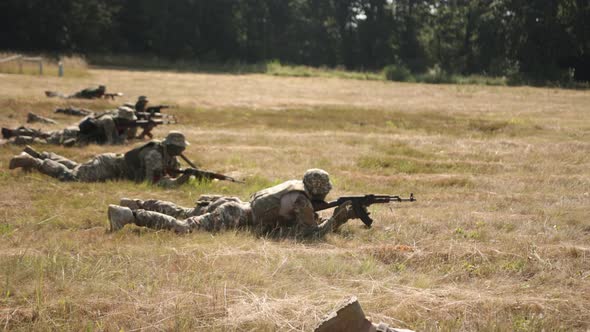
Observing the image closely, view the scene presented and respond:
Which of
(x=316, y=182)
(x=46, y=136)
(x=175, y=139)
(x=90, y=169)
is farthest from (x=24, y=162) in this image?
(x=316, y=182)

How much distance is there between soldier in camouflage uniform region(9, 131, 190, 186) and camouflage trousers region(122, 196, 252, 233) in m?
2.45

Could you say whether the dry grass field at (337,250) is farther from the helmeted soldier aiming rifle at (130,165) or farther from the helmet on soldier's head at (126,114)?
the helmet on soldier's head at (126,114)

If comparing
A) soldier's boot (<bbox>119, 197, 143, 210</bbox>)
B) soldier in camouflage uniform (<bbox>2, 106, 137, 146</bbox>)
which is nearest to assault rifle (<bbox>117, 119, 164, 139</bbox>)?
soldier in camouflage uniform (<bbox>2, 106, 137, 146</bbox>)

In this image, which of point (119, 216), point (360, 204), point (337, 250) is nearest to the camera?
point (337, 250)

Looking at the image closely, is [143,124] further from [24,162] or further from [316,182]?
[316,182]

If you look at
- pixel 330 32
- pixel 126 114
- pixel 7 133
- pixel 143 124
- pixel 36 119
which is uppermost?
pixel 330 32

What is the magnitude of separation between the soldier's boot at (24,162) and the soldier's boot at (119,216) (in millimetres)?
4315

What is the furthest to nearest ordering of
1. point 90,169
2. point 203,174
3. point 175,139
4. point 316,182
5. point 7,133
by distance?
point 7,133
point 90,169
point 203,174
point 175,139
point 316,182

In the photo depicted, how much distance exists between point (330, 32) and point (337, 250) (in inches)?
2795

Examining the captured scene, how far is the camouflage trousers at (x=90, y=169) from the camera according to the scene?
1118cm

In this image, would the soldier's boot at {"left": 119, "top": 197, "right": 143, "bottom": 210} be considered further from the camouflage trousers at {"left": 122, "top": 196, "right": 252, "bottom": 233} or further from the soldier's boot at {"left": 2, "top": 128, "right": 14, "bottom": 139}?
A: the soldier's boot at {"left": 2, "top": 128, "right": 14, "bottom": 139}

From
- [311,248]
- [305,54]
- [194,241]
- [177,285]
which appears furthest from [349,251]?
[305,54]

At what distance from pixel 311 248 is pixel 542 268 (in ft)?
7.76

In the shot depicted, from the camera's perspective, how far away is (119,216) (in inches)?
302
